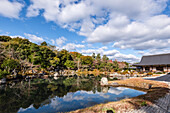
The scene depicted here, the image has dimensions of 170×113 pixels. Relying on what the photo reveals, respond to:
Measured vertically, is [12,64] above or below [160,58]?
below

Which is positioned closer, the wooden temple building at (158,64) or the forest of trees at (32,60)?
the forest of trees at (32,60)

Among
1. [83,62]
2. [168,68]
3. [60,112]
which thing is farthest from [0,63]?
[168,68]

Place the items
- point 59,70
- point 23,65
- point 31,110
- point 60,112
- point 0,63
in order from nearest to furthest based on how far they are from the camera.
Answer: point 60,112
point 31,110
point 0,63
point 23,65
point 59,70

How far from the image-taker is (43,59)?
34.2 metres

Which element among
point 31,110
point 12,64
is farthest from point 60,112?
point 12,64

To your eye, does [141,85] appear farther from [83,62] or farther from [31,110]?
[83,62]

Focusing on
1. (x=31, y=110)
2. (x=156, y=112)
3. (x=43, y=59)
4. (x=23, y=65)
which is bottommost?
(x=31, y=110)

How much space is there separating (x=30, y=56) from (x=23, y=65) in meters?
4.91

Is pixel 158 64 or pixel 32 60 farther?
pixel 32 60

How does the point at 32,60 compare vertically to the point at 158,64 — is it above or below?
above

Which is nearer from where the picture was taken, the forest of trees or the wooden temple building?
the forest of trees

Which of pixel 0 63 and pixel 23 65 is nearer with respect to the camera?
pixel 0 63

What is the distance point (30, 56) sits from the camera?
105 ft

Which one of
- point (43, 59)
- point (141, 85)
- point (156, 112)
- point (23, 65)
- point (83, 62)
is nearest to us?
point (156, 112)
